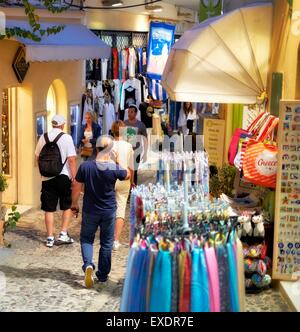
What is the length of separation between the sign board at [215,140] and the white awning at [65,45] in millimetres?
2744

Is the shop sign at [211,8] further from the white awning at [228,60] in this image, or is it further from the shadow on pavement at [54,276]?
the shadow on pavement at [54,276]

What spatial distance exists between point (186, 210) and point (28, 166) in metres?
7.09

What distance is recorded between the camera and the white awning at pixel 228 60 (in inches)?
337

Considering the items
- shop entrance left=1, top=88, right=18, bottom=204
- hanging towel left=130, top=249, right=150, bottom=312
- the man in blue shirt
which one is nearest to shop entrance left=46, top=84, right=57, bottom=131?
shop entrance left=1, top=88, right=18, bottom=204

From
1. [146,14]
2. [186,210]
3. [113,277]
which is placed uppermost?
[146,14]

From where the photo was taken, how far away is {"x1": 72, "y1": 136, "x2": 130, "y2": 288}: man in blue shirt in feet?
25.3

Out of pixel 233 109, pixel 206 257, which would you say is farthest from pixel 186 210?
pixel 233 109

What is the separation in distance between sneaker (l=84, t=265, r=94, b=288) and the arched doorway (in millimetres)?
6238

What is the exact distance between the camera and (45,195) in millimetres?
9711

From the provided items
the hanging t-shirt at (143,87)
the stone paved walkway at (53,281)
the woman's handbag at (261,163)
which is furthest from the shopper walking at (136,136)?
the hanging t-shirt at (143,87)

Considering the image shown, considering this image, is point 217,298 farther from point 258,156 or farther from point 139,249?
point 258,156

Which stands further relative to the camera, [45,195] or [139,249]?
[45,195]

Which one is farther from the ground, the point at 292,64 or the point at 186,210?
the point at 292,64

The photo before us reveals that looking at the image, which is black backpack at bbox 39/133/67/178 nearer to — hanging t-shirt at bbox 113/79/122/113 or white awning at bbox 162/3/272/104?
white awning at bbox 162/3/272/104
